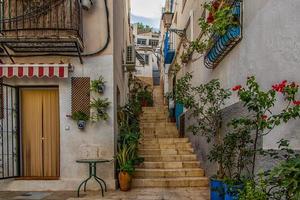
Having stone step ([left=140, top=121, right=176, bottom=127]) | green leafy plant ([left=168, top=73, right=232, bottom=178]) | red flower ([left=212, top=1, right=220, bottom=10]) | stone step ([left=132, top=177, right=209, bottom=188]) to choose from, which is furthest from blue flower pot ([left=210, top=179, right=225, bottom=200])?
stone step ([left=140, top=121, right=176, bottom=127])

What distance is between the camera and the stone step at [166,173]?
11.5 metres

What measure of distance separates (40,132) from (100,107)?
2260mm

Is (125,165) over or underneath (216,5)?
underneath

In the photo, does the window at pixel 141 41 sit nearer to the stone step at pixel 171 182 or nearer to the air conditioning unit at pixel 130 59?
the air conditioning unit at pixel 130 59

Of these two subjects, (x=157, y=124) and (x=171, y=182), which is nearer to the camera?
(x=171, y=182)

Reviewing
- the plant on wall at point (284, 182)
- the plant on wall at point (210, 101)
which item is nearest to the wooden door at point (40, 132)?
the plant on wall at point (210, 101)

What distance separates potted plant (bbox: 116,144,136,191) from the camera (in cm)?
1033

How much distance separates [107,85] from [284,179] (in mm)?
7608

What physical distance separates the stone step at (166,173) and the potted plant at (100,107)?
246 centimetres

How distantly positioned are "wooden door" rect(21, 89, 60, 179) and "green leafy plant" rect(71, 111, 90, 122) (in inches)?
32.4

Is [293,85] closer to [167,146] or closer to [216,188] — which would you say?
[216,188]

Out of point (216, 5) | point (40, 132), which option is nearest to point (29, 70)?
point (40, 132)

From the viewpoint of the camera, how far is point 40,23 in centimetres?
970

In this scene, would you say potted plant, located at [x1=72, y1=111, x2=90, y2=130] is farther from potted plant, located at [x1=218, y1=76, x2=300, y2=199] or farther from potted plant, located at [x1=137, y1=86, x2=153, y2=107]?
potted plant, located at [x1=137, y1=86, x2=153, y2=107]
